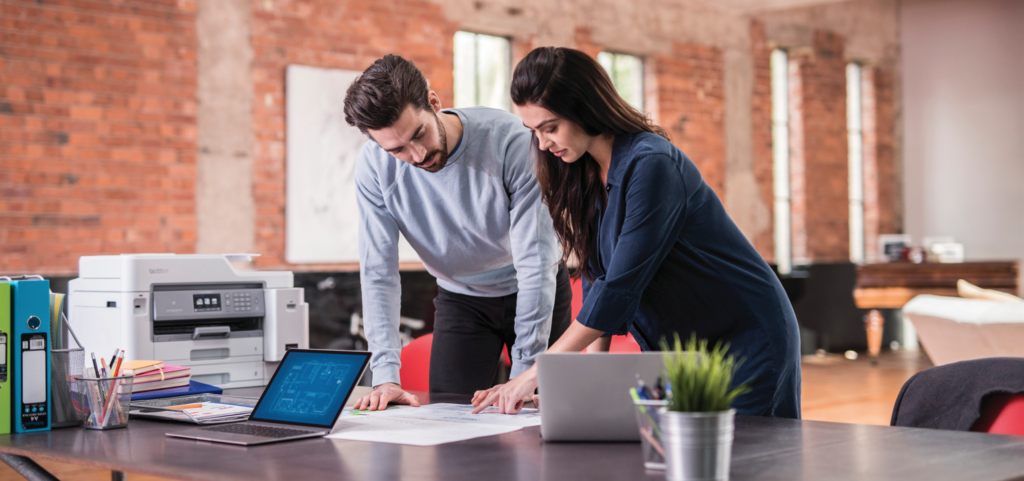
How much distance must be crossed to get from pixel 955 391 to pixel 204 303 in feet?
6.27

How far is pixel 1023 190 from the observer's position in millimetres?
9609

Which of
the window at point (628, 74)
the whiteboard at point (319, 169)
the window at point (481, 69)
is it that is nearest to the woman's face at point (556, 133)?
the whiteboard at point (319, 169)

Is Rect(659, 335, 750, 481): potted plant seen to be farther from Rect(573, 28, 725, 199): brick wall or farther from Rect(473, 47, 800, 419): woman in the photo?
Rect(573, 28, 725, 199): brick wall

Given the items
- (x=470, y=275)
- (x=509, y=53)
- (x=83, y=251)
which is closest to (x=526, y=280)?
(x=470, y=275)

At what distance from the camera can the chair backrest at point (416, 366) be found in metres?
2.73

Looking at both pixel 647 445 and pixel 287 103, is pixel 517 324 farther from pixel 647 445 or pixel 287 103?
pixel 287 103

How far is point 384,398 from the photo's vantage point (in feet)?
6.12

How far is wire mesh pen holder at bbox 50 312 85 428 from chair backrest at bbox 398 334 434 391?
1113 millimetres

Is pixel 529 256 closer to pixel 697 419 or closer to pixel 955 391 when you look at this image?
pixel 955 391

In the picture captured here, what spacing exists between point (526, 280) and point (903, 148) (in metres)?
9.16

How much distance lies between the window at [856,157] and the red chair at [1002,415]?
28.7 feet

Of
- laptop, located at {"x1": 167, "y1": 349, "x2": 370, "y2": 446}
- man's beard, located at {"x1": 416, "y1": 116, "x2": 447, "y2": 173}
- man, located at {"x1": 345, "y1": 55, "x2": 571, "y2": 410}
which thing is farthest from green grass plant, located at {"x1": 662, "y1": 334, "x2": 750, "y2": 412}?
man's beard, located at {"x1": 416, "y1": 116, "x2": 447, "y2": 173}

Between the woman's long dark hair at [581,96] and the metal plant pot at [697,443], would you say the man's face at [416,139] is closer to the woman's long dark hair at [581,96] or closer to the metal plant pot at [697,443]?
the woman's long dark hair at [581,96]

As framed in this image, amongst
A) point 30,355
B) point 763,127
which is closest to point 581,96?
point 30,355
